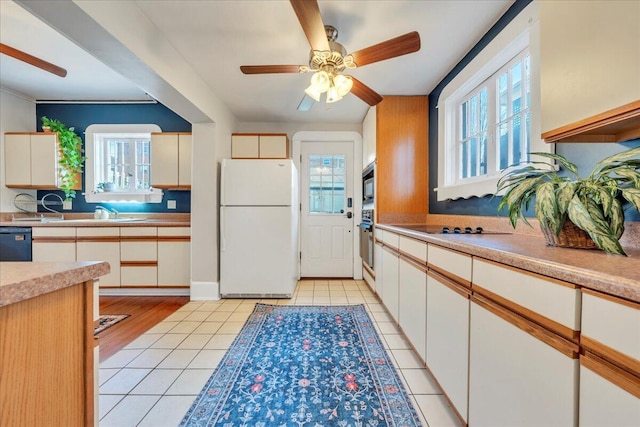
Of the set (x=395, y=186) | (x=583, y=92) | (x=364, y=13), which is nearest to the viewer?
(x=583, y=92)

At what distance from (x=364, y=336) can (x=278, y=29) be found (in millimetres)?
2362

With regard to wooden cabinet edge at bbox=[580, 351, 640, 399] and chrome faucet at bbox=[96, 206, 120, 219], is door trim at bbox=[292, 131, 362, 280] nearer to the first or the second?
chrome faucet at bbox=[96, 206, 120, 219]

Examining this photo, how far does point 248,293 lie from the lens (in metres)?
3.10

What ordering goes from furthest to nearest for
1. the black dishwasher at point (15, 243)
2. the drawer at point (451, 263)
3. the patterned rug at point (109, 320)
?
the black dishwasher at point (15, 243)
the patterned rug at point (109, 320)
the drawer at point (451, 263)

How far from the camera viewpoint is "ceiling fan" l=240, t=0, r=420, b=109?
1533 millimetres

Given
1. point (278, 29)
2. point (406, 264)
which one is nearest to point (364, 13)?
point (278, 29)

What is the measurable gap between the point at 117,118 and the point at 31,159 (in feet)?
3.55

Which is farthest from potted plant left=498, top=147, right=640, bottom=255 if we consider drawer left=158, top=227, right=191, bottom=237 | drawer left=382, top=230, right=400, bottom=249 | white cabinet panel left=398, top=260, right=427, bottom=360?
drawer left=158, top=227, right=191, bottom=237

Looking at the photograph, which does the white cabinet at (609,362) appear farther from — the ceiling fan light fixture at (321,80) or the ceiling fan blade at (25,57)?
the ceiling fan blade at (25,57)

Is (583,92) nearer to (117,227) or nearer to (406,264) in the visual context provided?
(406,264)

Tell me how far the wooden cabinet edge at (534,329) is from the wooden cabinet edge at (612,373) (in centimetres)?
3

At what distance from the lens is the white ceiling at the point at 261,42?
5.72 ft

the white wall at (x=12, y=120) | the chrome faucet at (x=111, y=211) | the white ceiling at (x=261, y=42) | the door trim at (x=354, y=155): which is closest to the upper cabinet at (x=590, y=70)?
the white ceiling at (x=261, y=42)

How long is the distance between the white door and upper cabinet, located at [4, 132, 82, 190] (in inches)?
123
